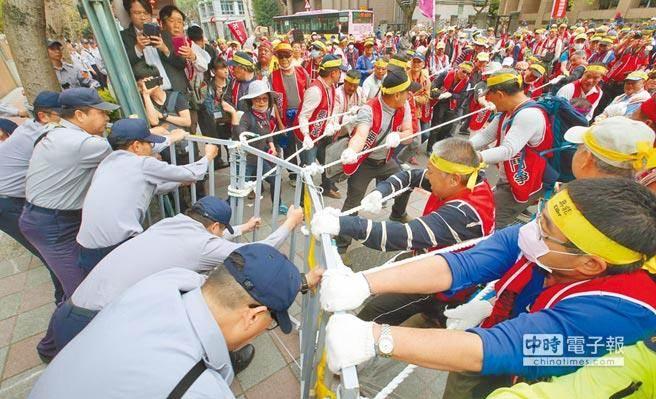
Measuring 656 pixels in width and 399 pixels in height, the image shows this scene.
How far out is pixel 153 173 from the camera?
95.5 inches

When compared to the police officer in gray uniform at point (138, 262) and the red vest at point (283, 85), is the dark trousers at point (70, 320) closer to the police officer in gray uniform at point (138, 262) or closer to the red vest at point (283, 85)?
the police officer in gray uniform at point (138, 262)

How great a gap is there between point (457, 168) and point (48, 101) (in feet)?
11.6

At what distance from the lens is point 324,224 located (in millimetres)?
1664

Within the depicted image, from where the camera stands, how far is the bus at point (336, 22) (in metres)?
20.5

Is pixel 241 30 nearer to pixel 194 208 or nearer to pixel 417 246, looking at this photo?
pixel 194 208

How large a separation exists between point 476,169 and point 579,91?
214 inches

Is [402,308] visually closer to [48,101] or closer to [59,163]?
[59,163]


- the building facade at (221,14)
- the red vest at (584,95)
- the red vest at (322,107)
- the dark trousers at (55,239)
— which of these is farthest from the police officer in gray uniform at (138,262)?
the building facade at (221,14)

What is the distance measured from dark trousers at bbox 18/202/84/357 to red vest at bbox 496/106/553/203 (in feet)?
13.4

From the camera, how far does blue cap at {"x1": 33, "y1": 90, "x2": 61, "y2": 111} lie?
281 centimetres

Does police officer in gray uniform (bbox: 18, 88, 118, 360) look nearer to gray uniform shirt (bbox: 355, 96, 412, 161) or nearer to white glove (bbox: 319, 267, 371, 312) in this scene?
white glove (bbox: 319, 267, 371, 312)

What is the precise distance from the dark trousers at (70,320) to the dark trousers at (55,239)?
67cm

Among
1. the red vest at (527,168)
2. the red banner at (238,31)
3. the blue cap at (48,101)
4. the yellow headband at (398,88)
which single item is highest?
the red banner at (238,31)

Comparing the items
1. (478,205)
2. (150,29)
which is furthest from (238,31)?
(478,205)
